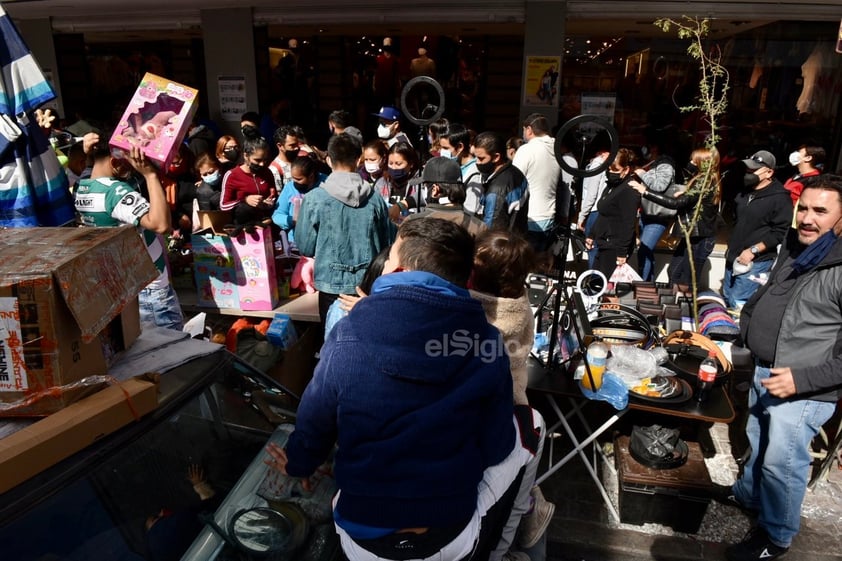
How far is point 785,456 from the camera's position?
113 inches

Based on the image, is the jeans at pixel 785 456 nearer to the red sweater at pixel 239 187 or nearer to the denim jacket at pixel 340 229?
the denim jacket at pixel 340 229

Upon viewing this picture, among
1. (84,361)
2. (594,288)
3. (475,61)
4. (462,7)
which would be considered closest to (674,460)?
(594,288)

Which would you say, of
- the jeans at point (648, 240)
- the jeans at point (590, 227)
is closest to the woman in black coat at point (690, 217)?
the jeans at point (648, 240)

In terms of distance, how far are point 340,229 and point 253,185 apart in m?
1.58

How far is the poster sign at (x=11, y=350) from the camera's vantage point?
4.73 feet

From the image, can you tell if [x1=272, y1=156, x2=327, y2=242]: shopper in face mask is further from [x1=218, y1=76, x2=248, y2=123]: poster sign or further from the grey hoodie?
[x1=218, y1=76, x2=248, y2=123]: poster sign

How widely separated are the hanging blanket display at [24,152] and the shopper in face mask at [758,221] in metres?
5.48

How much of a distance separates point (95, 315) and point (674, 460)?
307 centimetres

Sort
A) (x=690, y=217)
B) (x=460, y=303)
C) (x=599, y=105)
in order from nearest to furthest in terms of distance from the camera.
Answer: (x=460, y=303) < (x=690, y=217) < (x=599, y=105)

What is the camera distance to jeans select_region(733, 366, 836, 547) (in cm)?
280

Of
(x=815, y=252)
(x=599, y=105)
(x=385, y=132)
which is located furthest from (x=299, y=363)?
(x=599, y=105)

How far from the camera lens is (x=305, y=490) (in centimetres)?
200

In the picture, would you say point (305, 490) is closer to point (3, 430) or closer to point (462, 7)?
point (3, 430)

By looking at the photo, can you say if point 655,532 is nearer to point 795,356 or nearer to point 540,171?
point 795,356
